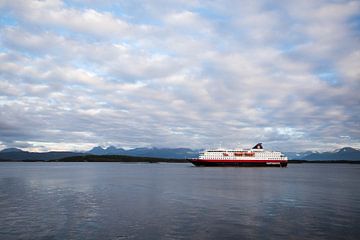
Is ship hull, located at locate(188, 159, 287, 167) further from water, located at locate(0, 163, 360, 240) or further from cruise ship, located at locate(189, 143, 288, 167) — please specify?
water, located at locate(0, 163, 360, 240)

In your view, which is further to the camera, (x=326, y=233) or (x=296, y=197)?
(x=296, y=197)

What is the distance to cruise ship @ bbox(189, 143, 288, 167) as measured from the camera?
15538 cm

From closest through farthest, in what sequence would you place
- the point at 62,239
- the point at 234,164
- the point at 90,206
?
the point at 62,239
the point at 90,206
the point at 234,164

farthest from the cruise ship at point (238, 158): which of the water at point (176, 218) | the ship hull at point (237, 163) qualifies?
the water at point (176, 218)

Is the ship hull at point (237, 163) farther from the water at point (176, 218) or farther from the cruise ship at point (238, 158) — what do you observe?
the water at point (176, 218)

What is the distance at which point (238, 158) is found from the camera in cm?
15562

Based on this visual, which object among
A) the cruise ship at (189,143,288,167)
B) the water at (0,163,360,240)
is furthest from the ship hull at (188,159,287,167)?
the water at (0,163,360,240)

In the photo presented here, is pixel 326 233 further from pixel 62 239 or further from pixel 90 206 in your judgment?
pixel 90 206

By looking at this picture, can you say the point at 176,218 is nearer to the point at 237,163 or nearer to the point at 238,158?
the point at 237,163

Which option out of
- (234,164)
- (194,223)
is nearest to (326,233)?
(194,223)

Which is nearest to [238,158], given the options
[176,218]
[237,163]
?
[237,163]

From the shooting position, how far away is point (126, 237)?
2258cm

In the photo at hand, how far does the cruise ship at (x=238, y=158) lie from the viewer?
155375mm

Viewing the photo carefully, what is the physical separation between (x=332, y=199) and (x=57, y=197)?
3436cm
